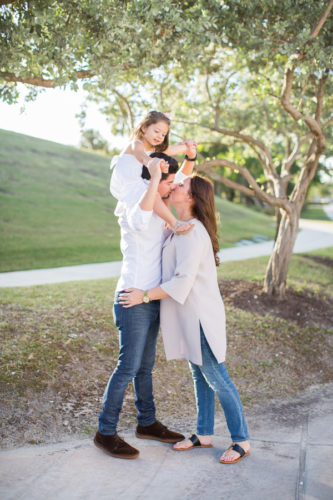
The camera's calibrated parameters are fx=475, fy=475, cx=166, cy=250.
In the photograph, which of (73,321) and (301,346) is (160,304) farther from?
(301,346)

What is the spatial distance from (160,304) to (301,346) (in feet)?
11.7

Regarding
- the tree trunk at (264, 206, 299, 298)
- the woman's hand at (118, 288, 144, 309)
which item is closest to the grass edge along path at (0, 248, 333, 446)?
the tree trunk at (264, 206, 299, 298)

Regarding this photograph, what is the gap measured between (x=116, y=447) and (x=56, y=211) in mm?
16957

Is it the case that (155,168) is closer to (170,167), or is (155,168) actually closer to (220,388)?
(170,167)

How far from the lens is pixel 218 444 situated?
376 centimetres

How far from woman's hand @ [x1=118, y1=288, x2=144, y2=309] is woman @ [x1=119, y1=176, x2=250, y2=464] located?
0.01 m

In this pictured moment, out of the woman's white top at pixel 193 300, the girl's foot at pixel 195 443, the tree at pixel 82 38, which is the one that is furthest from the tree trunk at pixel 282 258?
the woman's white top at pixel 193 300

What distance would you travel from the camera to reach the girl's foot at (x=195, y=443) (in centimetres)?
362

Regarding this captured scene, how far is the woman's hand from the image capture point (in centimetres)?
324

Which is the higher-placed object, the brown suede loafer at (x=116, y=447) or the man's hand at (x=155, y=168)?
the man's hand at (x=155, y=168)

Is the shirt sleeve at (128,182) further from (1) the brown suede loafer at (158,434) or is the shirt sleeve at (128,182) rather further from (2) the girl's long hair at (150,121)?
(1) the brown suede loafer at (158,434)

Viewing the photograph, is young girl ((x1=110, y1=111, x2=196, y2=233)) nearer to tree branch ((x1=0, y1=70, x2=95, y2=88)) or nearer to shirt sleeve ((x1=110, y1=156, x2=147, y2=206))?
shirt sleeve ((x1=110, y1=156, x2=147, y2=206))

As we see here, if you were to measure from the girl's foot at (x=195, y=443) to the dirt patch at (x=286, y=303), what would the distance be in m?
3.70

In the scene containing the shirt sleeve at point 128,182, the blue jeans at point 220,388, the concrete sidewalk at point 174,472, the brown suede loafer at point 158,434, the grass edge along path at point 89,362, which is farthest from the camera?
the grass edge along path at point 89,362
